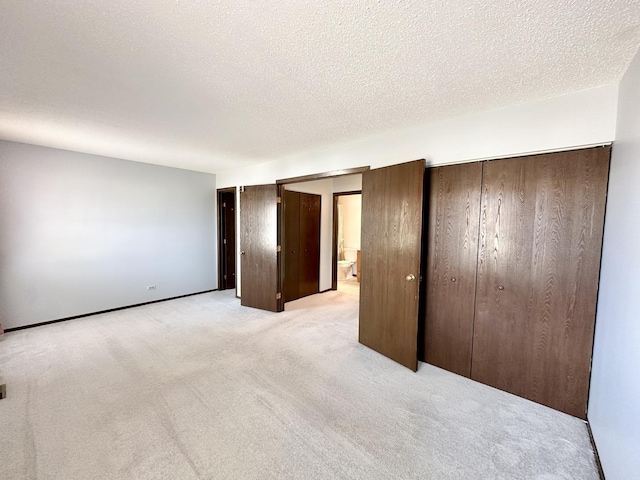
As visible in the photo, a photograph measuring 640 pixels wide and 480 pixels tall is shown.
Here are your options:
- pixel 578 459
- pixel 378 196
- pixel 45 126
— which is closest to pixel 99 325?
pixel 45 126

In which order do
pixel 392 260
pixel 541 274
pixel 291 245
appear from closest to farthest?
pixel 541 274 < pixel 392 260 < pixel 291 245

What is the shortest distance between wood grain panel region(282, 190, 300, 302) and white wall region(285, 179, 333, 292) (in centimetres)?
65

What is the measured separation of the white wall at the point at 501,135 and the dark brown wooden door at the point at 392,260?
0.84ft

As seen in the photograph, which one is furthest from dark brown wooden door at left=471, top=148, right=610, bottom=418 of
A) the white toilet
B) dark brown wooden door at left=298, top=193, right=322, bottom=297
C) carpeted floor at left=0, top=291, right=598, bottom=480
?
the white toilet

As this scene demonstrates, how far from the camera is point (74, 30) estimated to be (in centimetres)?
142

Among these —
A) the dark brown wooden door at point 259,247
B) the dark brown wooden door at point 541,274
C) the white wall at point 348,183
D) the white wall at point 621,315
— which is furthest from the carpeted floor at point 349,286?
the white wall at point 621,315

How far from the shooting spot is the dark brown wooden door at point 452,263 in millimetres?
2498

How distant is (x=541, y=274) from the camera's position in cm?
217

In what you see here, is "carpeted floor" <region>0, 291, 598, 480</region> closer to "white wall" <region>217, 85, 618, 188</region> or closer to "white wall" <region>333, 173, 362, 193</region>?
"white wall" <region>217, 85, 618, 188</region>

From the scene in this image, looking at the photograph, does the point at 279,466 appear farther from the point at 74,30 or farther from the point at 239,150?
the point at 239,150

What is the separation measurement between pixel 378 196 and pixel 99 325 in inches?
160

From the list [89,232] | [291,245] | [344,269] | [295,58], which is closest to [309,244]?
[291,245]

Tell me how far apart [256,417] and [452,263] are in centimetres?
213

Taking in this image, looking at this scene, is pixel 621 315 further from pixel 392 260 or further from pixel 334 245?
pixel 334 245
